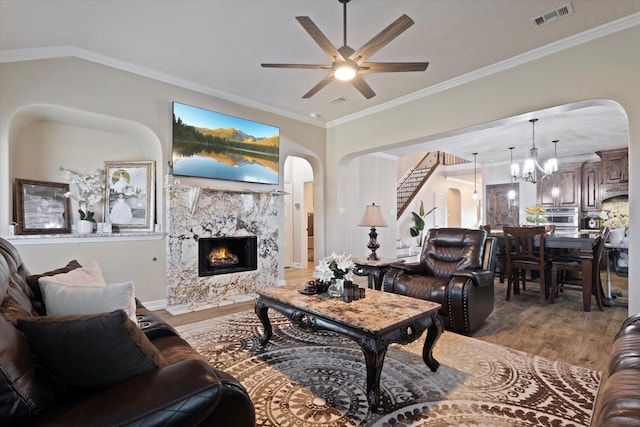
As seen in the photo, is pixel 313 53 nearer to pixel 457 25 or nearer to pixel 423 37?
pixel 423 37

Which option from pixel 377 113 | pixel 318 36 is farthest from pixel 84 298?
pixel 377 113

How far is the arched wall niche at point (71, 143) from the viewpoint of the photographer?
3.68 m

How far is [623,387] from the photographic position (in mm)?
1324

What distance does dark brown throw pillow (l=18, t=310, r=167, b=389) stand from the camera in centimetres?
108

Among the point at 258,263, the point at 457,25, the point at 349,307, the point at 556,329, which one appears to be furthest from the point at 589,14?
the point at 258,263

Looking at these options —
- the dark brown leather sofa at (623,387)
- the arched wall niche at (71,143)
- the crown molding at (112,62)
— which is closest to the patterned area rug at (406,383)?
the dark brown leather sofa at (623,387)

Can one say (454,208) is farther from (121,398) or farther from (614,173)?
(121,398)

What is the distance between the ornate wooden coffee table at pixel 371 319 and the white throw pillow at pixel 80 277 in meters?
1.28

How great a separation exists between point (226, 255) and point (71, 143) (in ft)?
8.18

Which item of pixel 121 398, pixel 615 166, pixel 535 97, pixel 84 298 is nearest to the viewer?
pixel 121 398

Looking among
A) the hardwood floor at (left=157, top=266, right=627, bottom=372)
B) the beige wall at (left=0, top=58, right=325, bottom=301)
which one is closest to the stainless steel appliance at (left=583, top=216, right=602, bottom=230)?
the hardwood floor at (left=157, top=266, right=627, bottom=372)

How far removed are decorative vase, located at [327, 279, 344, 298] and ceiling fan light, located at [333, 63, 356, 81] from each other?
1754 millimetres

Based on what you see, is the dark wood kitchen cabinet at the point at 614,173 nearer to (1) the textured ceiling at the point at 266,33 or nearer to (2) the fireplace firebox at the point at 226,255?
(1) the textured ceiling at the point at 266,33

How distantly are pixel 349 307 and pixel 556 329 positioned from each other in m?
2.57
